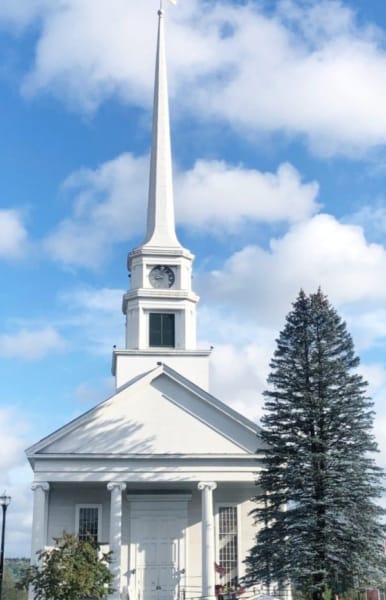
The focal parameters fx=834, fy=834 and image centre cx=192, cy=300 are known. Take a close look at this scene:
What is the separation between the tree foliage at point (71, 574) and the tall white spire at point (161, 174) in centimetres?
1564

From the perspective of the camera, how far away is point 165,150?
133ft

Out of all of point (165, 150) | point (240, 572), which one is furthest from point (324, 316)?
point (165, 150)

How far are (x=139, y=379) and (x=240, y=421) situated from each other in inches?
170

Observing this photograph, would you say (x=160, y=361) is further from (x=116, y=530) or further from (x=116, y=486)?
(x=116, y=530)

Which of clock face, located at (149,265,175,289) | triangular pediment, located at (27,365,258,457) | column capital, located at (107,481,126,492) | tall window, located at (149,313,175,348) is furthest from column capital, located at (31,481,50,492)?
clock face, located at (149,265,175,289)

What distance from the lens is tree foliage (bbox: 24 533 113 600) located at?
24969 millimetres

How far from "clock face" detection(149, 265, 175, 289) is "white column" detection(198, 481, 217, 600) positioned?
9663 millimetres

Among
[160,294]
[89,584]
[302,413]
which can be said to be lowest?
[89,584]

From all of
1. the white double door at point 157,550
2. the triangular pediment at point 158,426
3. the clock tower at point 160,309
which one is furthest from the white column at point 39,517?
the clock tower at point 160,309

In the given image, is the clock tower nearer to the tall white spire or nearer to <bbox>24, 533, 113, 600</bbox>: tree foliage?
the tall white spire

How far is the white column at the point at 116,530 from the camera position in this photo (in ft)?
96.8

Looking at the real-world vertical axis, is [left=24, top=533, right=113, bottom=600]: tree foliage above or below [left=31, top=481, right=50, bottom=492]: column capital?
below

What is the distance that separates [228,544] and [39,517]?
24.8 ft

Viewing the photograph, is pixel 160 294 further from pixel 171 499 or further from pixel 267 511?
pixel 267 511
